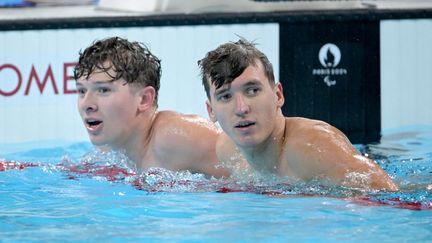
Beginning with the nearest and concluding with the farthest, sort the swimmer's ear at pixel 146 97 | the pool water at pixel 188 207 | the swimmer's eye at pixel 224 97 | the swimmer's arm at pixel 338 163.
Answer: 1. the pool water at pixel 188 207
2. the swimmer's arm at pixel 338 163
3. the swimmer's eye at pixel 224 97
4. the swimmer's ear at pixel 146 97

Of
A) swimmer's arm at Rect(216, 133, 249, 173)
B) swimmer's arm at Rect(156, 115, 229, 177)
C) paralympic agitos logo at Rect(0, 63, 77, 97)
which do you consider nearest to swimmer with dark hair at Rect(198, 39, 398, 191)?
swimmer's arm at Rect(216, 133, 249, 173)

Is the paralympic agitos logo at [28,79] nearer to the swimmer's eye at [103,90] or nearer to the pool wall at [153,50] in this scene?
the pool wall at [153,50]

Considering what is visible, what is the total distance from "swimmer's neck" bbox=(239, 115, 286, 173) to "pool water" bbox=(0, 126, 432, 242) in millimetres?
65

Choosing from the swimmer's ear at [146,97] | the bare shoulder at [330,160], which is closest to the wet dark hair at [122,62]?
the swimmer's ear at [146,97]

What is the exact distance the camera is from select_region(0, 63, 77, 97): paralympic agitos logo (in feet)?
15.4

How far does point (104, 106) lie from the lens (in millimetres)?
3188

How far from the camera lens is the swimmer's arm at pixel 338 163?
2.80m

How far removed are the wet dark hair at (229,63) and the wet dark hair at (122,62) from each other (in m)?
0.36

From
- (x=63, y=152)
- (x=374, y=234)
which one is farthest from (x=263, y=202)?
(x=63, y=152)

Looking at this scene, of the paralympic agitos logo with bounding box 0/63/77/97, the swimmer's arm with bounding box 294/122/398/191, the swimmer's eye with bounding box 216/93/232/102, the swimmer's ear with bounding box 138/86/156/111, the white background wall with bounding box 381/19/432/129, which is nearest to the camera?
the swimmer's arm with bounding box 294/122/398/191

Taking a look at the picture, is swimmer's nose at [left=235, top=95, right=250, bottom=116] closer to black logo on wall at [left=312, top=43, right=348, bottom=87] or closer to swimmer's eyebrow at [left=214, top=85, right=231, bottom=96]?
swimmer's eyebrow at [left=214, top=85, right=231, bottom=96]

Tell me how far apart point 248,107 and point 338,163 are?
13.0 inches

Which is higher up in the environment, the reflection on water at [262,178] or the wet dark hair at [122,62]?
the wet dark hair at [122,62]

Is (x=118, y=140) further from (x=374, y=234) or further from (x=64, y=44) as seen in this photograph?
(x=64, y=44)
